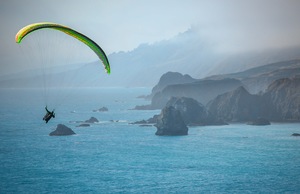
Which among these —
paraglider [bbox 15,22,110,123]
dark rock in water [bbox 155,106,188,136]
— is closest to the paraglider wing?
paraglider [bbox 15,22,110,123]

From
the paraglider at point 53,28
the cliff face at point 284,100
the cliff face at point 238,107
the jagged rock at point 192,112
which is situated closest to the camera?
the paraglider at point 53,28

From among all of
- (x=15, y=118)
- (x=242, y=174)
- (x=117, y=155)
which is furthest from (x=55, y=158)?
Result: (x=15, y=118)

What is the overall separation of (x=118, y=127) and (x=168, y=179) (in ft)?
239

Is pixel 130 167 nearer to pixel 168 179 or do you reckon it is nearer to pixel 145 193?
pixel 168 179

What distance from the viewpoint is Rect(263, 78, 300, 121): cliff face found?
570 ft

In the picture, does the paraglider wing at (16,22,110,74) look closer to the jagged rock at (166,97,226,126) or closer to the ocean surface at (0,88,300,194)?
the ocean surface at (0,88,300,194)

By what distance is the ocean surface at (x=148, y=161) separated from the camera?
2965 inches

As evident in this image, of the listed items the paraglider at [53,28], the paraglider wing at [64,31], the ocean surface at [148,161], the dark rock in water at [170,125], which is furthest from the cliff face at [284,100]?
the paraglider at [53,28]

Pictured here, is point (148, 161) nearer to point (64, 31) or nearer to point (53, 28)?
point (64, 31)

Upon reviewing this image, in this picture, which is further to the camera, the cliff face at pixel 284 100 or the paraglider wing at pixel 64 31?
the cliff face at pixel 284 100

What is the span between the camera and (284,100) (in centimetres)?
17738

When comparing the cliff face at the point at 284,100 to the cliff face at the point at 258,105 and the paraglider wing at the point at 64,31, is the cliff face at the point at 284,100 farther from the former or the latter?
the paraglider wing at the point at 64,31

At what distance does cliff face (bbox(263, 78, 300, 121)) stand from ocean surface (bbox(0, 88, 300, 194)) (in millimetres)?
27001

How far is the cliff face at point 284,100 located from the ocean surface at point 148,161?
88.6ft
